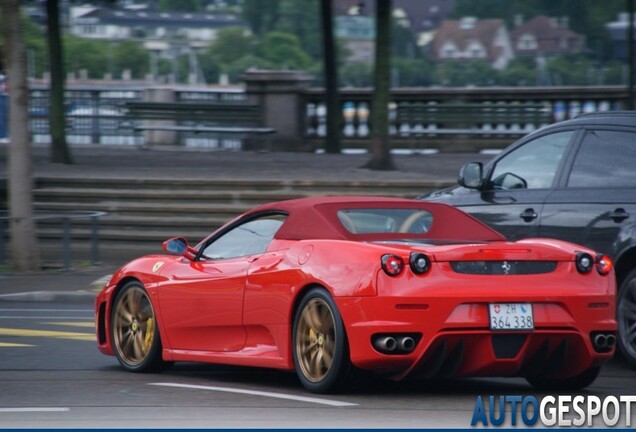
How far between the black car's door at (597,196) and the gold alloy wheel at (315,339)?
2.87m

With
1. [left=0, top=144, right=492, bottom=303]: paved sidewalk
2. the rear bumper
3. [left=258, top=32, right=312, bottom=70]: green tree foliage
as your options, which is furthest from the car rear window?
[left=258, top=32, right=312, bottom=70]: green tree foliage

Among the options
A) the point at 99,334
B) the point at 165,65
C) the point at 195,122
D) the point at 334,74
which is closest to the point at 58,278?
the point at 99,334

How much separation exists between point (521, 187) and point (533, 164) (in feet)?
0.67

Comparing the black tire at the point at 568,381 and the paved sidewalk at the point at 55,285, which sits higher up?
the black tire at the point at 568,381

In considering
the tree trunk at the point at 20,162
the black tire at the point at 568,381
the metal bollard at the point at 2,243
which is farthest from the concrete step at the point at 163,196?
the black tire at the point at 568,381

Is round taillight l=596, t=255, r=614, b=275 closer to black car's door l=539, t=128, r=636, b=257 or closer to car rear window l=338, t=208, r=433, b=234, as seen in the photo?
car rear window l=338, t=208, r=433, b=234

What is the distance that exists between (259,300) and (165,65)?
407 ft

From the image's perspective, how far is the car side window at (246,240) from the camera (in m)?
9.95

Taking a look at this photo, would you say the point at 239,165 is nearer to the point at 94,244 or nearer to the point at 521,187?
the point at 94,244

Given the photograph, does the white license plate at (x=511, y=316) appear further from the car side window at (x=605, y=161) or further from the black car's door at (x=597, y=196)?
the car side window at (x=605, y=161)

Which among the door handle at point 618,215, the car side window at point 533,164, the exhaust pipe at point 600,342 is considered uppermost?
the car side window at point 533,164

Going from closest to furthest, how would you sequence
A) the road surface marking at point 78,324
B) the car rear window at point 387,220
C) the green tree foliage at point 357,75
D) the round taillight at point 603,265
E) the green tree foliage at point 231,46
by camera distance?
the round taillight at point 603,265
the car rear window at point 387,220
the road surface marking at point 78,324
the green tree foliage at point 357,75
the green tree foliage at point 231,46

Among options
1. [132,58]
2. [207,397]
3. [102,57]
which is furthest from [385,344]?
[132,58]

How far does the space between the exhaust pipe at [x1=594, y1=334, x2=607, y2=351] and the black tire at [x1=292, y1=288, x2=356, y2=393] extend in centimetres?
145
